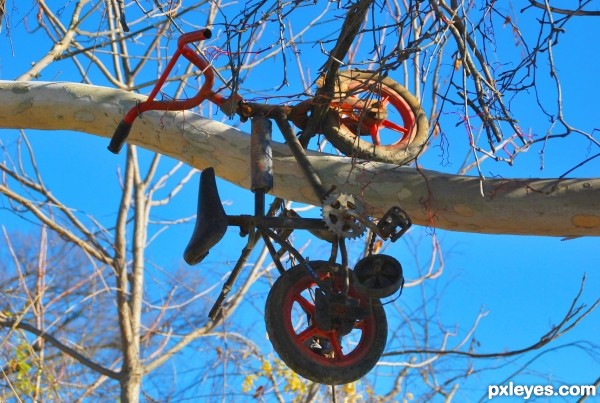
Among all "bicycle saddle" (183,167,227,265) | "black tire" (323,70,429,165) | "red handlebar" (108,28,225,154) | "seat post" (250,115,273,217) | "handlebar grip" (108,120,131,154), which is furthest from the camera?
"black tire" (323,70,429,165)

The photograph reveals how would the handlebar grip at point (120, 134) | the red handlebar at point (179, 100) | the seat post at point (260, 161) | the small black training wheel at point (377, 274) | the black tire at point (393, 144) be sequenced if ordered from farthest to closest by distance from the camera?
the black tire at point (393, 144), the handlebar grip at point (120, 134), the red handlebar at point (179, 100), the seat post at point (260, 161), the small black training wheel at point (377, 274)

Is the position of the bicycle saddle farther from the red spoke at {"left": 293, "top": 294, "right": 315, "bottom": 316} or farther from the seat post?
the red spoke at {"left": 293, "top": 294, "right": 315, "bottom": 316}

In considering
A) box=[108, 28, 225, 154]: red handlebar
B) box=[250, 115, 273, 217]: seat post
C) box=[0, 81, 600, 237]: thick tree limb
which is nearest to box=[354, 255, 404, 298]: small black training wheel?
box=[250, 115, 273, 217]: seat post

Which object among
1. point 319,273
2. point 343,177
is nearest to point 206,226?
point 319,273

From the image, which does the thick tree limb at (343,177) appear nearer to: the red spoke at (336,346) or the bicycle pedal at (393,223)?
the bicycle pedal at (393,223)

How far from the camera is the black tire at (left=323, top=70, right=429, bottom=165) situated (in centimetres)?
404

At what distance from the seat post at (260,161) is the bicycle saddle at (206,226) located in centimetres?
14

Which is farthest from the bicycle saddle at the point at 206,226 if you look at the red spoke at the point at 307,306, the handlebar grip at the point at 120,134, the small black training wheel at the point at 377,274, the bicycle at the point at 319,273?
the handlebar grip at the point at 120,134

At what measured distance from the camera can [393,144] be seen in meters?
4.23

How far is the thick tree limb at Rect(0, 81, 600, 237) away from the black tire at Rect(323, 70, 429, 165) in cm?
18

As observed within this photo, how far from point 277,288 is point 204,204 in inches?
14.4

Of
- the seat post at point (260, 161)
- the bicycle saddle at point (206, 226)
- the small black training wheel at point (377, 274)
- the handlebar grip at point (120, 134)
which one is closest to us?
the small black training wheel at point (377, 274)

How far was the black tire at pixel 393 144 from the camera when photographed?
4.04 metres

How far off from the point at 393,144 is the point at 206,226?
123 cm
